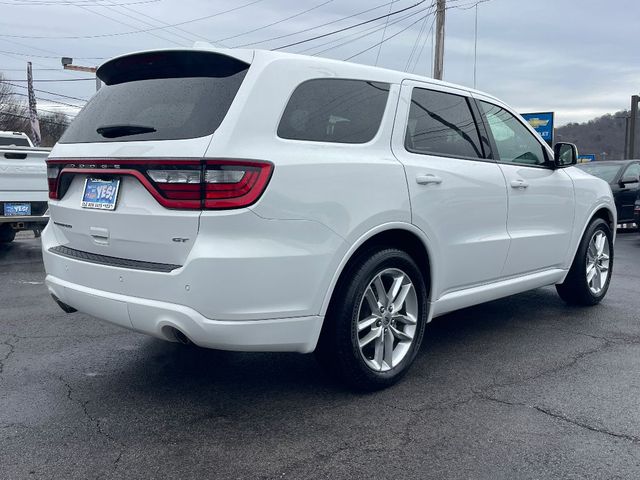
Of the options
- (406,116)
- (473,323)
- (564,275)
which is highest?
(406,116)

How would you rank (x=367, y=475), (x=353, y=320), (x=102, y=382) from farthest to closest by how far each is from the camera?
1. (x=102, y=382)
2. (x=353, y=320)
3. (x=367, y=475)

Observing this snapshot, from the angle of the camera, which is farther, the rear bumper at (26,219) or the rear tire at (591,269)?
the rear bumper at (26,219)

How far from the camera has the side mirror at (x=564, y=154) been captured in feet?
17.2

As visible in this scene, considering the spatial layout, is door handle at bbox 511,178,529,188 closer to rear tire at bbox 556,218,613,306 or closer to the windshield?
rear tire at bbox 556,218,613,306

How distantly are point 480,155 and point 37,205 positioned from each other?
6.70 meters

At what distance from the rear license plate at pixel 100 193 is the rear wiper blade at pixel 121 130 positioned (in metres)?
0.25

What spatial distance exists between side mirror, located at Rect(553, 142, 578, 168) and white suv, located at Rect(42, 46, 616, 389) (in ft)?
3.80

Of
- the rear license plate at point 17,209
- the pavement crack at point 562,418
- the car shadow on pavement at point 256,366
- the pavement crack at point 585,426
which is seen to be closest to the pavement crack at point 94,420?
the car shadow on pavement at point 256,366

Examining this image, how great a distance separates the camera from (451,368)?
414cm

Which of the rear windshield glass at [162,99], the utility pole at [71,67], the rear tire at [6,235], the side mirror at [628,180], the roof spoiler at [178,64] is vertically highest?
the utility pole at [71,67]

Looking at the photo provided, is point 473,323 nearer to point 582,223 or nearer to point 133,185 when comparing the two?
point 582,223

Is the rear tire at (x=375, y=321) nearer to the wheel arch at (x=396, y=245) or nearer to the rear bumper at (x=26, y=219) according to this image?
the wheel arch at (x=396, y=245)

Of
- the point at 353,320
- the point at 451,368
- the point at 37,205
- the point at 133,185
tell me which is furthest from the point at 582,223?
the point at 37,205

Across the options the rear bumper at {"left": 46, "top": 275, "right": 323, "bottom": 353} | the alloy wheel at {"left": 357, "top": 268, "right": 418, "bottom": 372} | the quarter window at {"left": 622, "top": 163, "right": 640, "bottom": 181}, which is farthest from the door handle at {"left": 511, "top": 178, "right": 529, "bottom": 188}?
the quarter window at {"left": 622, "top": 163, "right": 640, "bottom": 181}
